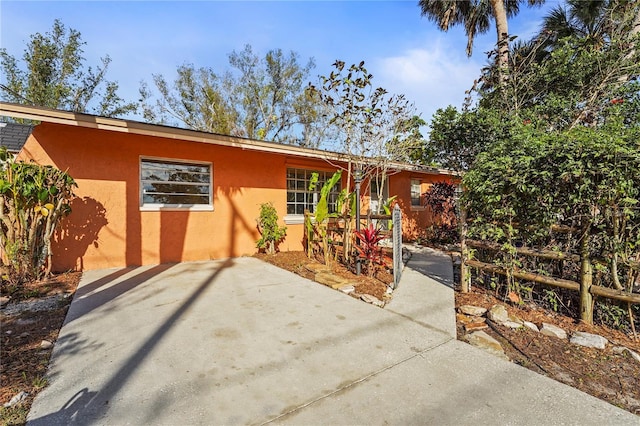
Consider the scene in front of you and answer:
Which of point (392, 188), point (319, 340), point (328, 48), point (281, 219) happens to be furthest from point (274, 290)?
point (392, 188)

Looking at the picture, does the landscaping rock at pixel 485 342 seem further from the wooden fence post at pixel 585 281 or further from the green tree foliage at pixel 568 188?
the green tree foliage at pixel 568 188

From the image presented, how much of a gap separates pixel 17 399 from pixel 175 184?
17.0 feet

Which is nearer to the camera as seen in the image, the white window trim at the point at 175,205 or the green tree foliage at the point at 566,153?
the green tree foliage at the point at 566,153

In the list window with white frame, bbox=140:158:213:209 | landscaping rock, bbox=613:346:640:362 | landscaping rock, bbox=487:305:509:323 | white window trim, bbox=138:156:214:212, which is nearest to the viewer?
landscaping rock, bbox=613:346:640:362

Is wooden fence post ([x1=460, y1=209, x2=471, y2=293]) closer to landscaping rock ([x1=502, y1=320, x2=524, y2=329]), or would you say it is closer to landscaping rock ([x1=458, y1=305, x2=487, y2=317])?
landscaping rock ([x1=458, y1=305, x2=487, y2=317])

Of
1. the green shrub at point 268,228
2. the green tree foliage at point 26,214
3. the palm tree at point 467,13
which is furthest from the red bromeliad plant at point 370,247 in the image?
the palm tree at point 467,13

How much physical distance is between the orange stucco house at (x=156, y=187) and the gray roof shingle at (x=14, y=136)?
12.0 feet

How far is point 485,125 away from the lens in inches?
237

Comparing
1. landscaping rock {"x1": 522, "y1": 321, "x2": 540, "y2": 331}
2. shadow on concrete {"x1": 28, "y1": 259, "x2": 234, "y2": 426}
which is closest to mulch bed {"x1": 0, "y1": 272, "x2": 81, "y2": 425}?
shadow on concrete {"x1": 28, "y1": 259, "x2": 234, "y2": 426}

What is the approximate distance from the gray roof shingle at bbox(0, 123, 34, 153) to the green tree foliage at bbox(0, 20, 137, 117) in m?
9.28

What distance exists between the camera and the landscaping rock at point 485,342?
117 inches

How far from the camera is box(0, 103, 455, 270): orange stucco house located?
5.52m

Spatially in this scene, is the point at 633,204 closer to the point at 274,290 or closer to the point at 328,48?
the point at 274,290

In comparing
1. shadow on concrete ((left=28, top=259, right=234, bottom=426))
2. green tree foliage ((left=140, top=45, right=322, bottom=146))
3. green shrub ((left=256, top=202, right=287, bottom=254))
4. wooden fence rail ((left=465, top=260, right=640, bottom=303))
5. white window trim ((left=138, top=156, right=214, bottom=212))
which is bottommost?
shadow on concrete ((left=28, top=259, right=234, bottom=426))
